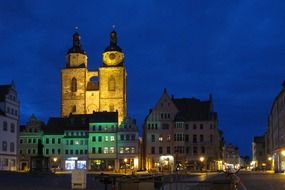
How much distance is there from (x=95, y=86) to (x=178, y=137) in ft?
126

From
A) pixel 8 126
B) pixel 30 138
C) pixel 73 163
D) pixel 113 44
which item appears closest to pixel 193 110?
pixel 73 163

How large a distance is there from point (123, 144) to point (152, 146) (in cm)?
692

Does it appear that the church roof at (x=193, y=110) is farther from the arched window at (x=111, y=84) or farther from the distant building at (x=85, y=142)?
the arched window at (x=111, y=84)

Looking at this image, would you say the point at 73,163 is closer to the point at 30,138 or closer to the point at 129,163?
the point at 30,138

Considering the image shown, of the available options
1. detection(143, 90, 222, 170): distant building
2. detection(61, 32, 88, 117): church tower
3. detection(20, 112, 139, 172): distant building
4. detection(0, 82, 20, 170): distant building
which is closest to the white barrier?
detection(0, 82, 20, 170): distant building

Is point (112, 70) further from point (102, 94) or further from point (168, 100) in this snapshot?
point (168, 100)

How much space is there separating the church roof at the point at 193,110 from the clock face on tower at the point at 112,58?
33.2 meters

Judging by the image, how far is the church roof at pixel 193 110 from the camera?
106m

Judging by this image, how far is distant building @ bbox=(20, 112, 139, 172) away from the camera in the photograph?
109250mm

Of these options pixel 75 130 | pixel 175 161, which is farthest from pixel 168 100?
pixel 75 130

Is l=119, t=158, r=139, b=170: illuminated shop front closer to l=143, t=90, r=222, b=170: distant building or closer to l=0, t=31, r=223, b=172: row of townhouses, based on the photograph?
l=0, t=31, r=223, b=172: row of townhouses

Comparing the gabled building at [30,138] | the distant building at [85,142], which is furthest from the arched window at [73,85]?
the gabled building at [30,138]

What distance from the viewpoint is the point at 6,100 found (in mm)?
83938

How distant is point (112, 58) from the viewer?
139875mm
